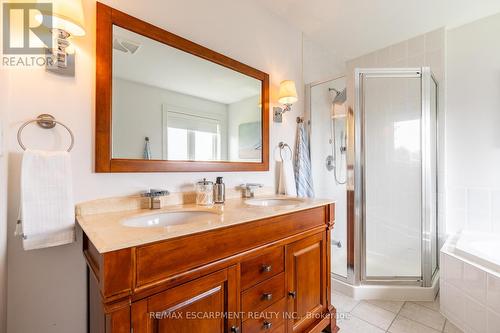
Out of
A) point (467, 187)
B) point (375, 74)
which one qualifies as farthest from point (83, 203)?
point (467, 187)

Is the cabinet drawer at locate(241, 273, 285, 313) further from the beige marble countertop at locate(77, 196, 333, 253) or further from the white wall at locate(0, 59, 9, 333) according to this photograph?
the white wall at locate(0, 59, 9, 333)

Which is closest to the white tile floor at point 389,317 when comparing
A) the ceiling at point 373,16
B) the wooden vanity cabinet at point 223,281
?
the wooden vanity cabinet at point 223,281

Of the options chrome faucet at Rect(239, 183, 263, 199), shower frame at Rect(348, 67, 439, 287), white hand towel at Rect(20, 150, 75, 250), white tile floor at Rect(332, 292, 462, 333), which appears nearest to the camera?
white hand towel at Rect(20, 150, 75, 250)

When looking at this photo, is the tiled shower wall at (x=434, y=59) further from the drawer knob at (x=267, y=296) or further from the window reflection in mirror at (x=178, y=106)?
the drawer knob at (x=267, y=296)

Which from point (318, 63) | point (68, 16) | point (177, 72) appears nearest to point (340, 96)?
point (318, 63)

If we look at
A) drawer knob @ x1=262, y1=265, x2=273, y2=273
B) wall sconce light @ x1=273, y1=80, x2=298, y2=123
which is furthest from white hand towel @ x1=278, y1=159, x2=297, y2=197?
drawer knob @ x1=262, y1=265, x2=273, y2=273

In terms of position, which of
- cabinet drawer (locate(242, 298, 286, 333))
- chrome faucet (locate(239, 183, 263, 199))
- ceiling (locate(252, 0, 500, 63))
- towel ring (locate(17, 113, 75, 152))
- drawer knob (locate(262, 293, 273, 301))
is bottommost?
cabinet drawer (locate(242, 298, 286, 333))

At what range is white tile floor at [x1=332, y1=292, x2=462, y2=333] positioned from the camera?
148 centimetres

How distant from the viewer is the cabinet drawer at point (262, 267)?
0.96 m

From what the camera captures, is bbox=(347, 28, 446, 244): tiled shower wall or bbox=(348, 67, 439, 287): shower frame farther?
bbox=(347, 28, 446, 244): tiled shower wall

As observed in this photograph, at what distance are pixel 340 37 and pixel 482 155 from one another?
5.35 feet

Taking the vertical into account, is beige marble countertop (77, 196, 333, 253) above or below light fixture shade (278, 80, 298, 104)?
below

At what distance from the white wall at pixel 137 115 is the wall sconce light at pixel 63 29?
0.19 metres

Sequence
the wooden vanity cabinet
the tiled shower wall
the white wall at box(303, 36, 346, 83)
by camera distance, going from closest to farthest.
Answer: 1. the wooden vanity cabinet
2. the tiled shower wall
3. the white wall at box(303, 36, 346, 83)
